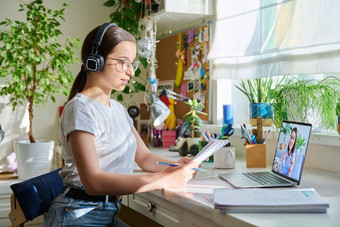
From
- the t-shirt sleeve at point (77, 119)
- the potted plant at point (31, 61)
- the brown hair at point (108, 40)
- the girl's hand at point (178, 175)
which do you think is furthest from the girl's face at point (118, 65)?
the potted plant at point (31, 61)

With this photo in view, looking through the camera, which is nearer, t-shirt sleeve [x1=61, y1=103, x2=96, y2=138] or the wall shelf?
t-shirt sleeve [x1=61, y1=103, x2=96, y2=138]

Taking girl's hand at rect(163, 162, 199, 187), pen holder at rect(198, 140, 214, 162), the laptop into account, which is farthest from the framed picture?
girl's hand at rect(163, 162, 199, 187)

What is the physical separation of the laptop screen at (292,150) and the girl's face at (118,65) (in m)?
0.61

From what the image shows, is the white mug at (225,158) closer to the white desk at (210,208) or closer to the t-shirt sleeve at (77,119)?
the white desk at (210,208)

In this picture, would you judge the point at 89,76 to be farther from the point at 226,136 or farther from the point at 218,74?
the point at 218,74

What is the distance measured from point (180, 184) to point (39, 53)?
53.7 inches

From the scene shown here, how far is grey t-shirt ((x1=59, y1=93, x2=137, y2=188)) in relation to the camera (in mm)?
1295

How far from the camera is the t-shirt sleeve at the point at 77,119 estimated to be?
1.26 m

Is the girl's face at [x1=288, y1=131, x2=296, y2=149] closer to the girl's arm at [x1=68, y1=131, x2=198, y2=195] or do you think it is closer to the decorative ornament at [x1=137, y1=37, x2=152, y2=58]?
the girl's arm at [x1=68, y1=131, x2=198, y2=195]

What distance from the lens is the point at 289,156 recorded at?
1.49 meters

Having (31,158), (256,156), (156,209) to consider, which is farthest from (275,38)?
(31,158)

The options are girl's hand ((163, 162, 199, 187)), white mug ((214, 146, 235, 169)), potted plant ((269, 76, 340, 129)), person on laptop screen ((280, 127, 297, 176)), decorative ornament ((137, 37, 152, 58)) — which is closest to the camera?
girl's hand ((163, 162, 199, 187))

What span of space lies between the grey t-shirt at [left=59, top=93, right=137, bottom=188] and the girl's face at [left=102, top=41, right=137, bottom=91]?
91 millimetres

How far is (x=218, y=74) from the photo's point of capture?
231 cm
